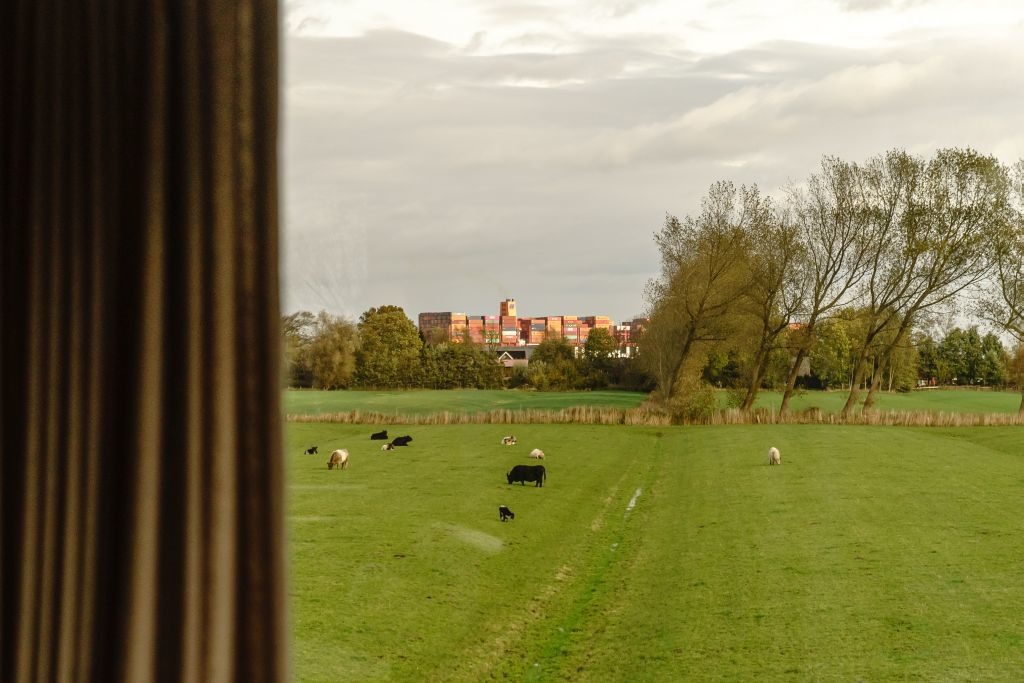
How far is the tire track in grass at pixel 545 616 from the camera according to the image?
458 centimetres

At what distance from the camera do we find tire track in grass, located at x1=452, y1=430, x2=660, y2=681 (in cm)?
458

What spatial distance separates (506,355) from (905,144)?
12025 mm

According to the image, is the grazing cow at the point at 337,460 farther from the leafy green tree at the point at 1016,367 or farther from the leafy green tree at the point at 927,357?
the leafy green tree at the point at 927,357

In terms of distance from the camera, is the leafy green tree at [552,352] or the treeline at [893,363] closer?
the leafy green tree at [552,352]

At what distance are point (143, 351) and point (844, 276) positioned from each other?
60.9 feet

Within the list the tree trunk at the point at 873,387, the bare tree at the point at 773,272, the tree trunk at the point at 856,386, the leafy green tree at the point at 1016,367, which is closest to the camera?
the leafy green tree at the point at 1016,367

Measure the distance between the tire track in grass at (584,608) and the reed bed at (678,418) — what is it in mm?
2121

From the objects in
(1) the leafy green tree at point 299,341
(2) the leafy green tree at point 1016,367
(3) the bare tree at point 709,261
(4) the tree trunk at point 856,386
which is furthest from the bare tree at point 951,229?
(1) the leafy green tree at point 299,341

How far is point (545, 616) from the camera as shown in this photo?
545 centimetres

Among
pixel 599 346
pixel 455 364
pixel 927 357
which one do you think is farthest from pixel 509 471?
Result: pixel 927 357

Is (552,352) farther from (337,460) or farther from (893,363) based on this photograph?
(893,363)

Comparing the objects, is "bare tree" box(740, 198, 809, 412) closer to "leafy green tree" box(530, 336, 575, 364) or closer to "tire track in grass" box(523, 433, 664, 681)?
"leafy green tree" box(530, 336, 575, 364)

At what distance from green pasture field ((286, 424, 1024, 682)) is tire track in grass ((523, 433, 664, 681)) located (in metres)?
0.02

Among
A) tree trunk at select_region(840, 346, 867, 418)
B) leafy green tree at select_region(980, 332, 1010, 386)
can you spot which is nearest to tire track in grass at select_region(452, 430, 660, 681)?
leafy green tree at select_region(980, 332, 1010, 386)
